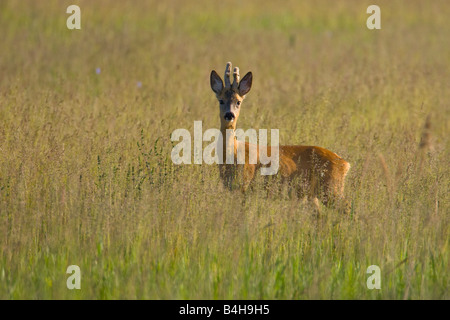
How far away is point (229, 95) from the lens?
6.93 metres

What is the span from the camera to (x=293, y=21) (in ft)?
66.2

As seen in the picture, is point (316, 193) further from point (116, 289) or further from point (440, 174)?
point (116, 289)

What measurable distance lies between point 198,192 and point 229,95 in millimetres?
1494

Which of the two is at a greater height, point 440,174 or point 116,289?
point 440,174

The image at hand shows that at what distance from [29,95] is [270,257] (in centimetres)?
529

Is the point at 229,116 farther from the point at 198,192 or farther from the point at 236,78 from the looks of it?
the point at 198,192

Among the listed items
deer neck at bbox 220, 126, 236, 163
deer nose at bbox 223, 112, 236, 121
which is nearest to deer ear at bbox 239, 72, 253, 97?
deer nose at bbox 223, 112, 236, 121

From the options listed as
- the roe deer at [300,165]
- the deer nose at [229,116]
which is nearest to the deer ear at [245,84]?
the roe deer at [300,165]

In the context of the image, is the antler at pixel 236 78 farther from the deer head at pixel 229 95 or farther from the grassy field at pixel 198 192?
the grassy field at pixel 198 192

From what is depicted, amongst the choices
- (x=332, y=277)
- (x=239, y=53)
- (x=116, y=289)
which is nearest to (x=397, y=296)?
(x=332, y=277)

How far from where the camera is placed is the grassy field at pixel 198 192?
4.69 meters

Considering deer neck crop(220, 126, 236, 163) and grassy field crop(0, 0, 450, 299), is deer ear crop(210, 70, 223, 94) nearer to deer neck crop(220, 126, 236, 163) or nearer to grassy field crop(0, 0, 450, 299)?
deer neck crop(220, 126, 236, 163)

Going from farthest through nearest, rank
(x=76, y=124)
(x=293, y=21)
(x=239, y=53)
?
1. (x=293, y=21)
2. (x=239, y=53)
3. (x=76, y=124)

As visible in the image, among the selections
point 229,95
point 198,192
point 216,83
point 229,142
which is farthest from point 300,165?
point 198,192
